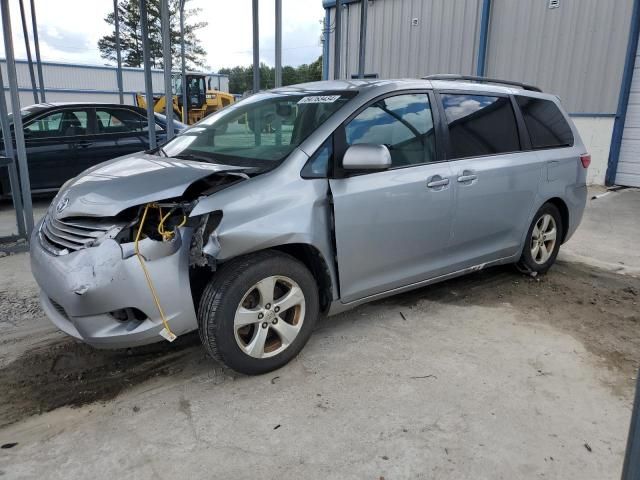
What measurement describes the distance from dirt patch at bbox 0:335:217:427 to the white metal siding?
371 inches

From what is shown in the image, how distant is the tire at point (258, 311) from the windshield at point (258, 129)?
2.08ft

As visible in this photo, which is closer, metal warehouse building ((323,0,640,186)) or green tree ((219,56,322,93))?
metal warehouse building ((323,0,640,186))

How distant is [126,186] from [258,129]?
1195 millimetres

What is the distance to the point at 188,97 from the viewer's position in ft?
67.5

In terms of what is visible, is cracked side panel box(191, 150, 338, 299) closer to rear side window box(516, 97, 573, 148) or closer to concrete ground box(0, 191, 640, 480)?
concrete ground box(0, 191, 640, 480)

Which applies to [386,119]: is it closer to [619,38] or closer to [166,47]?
[166,47]

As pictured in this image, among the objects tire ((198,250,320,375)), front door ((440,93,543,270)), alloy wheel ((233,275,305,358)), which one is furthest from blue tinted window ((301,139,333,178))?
front door ((440,93,543,270))

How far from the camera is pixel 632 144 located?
9.62m

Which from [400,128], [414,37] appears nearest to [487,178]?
[400,128]

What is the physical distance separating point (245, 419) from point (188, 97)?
19829 millimetres

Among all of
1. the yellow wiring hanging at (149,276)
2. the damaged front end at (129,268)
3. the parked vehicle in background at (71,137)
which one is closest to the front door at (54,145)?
the parked vehicle in background at (71,137)

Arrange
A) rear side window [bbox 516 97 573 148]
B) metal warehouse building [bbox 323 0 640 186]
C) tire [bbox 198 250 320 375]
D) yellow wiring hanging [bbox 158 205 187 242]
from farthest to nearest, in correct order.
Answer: metal warehouse building [bbox 323 0 640 186]
rear side window [bbox 516 97 573 148]
tire [bbox 198 250 320 375]
yellow wiring hanging [bbox 158 205 187 242]

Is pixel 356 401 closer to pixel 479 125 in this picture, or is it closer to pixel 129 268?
pixel 129 268

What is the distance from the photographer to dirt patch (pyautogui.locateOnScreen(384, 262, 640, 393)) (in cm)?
343
